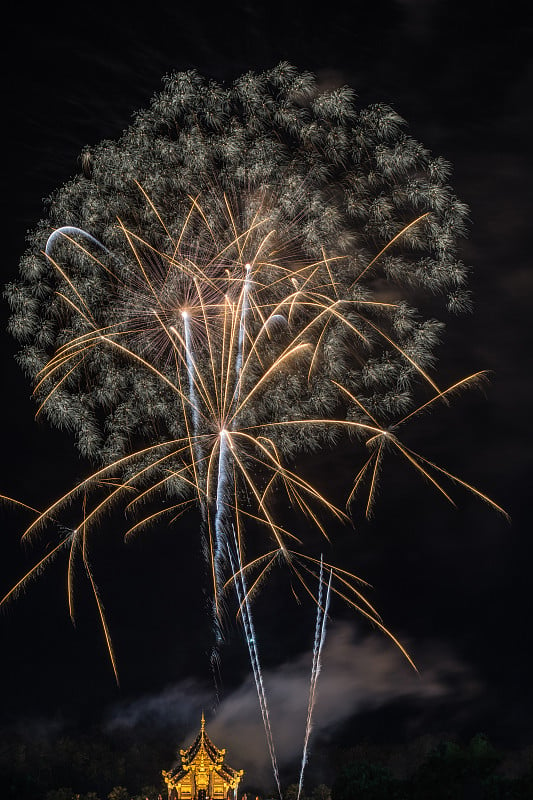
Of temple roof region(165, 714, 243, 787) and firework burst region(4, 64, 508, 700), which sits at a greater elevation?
firework burst region(4, 64, 508, 700)

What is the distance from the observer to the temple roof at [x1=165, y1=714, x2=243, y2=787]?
30781 mm

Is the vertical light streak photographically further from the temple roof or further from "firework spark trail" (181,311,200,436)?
the temple roof

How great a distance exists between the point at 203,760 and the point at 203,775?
18.2 inches

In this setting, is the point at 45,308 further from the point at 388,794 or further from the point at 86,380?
the point at 388,794

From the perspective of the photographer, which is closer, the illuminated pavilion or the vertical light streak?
the vertical light streak

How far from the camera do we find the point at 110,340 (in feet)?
80.6

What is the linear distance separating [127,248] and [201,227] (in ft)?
6.25

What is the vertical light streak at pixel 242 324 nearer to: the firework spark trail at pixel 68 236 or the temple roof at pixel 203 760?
the firework spark trail at pixel 68 236

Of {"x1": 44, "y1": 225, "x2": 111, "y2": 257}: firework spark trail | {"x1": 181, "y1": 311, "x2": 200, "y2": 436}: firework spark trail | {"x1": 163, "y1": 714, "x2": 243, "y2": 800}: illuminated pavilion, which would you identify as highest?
{"x1": 44, "y1": 225, "x2": 111, "y2": 257}: firework spark trail

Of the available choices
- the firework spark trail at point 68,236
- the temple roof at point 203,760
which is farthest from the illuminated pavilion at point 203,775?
the firework spark trail at point 68,236

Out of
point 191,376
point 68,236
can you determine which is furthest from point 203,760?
point 68,236

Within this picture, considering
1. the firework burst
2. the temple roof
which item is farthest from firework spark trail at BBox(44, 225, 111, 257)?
the temple roof

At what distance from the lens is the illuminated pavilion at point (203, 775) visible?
30.8 m

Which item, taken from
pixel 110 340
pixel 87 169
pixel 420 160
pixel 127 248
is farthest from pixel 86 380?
pixel 420 160
